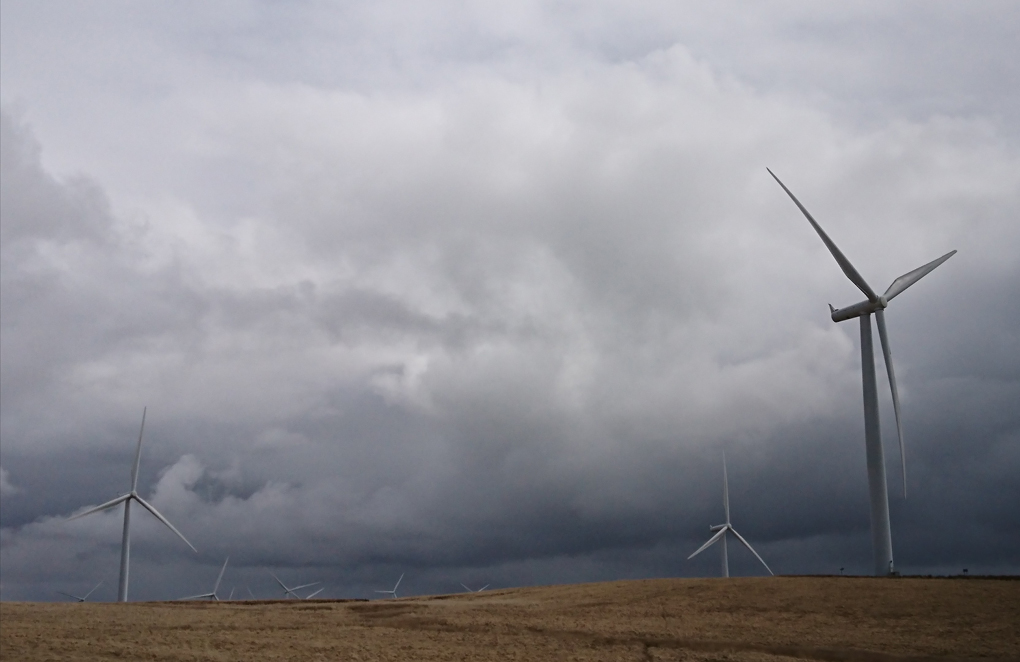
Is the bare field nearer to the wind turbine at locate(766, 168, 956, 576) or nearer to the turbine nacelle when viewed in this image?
the wind turbine at locate(766, 168, 956, 576)

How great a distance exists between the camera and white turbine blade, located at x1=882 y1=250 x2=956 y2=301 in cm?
6590

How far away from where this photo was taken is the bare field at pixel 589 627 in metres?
39.3

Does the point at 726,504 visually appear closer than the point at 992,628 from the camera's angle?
No

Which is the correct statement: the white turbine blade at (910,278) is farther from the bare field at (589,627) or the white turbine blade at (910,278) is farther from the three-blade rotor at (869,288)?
the bare field at (589,627)

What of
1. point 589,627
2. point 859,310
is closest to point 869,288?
point 859,310

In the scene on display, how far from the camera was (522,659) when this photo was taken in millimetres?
39156

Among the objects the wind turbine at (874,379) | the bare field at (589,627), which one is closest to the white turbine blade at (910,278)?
the wind turbine at (874,379)

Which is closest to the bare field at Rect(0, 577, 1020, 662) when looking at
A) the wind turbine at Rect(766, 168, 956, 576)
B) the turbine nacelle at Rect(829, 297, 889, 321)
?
the wind turbine at Rect(766, 168, 956, 576)

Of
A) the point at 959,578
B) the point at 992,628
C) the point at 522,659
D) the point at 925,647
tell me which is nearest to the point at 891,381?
the point at 959,578

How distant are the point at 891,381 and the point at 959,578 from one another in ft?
42.0

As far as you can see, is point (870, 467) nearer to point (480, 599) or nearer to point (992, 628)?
point (992, 628)

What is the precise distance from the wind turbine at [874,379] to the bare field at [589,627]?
11.9 feet

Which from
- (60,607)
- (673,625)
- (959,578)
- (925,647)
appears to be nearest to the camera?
(925,647)

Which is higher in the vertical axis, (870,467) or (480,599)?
(870,467)
